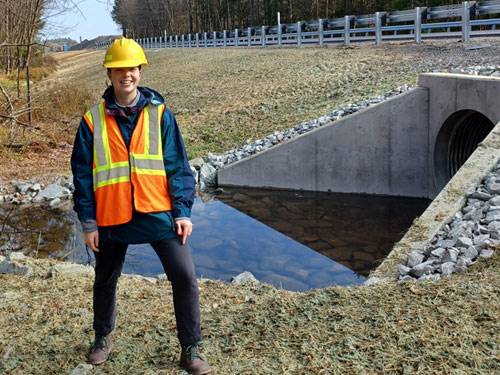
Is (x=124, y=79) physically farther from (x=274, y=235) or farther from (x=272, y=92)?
(x=272, y=92)

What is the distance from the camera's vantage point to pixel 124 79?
3.28 metres

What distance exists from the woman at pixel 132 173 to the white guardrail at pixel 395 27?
14767mm

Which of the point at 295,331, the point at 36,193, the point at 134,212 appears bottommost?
the point at 36,193

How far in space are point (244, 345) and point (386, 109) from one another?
831 cm

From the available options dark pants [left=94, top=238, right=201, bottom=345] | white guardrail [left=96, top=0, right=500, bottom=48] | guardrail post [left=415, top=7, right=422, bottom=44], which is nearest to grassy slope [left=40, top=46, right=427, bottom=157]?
guardrail post [left=415, top=7, right=422, bottom=44]

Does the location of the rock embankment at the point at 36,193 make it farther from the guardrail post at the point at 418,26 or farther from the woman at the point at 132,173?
the guardrail post at the point at 418,26

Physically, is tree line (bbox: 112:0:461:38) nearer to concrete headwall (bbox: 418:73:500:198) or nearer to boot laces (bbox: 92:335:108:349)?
concrete headwall (bbox: 418:73:500:198)

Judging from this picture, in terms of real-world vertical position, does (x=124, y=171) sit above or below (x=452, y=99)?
above

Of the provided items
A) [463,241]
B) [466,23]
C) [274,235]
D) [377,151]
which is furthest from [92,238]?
[466,23]

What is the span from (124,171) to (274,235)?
6.86 m

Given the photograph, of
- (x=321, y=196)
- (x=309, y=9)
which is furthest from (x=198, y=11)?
(x=321, y=196)

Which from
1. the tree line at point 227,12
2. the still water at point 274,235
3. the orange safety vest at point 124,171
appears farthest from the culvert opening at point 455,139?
the tree line at point 227,12

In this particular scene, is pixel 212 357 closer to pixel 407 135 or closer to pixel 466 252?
pixel 466 252

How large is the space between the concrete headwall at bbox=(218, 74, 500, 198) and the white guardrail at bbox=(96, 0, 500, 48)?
642cm
